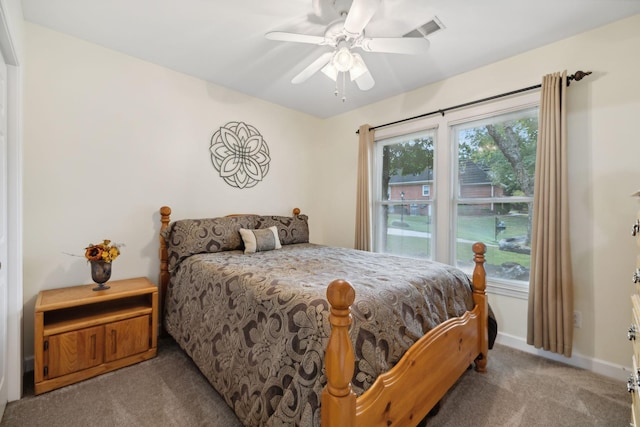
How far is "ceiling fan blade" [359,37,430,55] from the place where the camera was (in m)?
1.68

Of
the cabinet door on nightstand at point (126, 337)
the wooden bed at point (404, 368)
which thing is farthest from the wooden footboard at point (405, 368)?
the cabinet door on nightstand at point (126, 337)

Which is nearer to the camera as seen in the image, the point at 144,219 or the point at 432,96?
the point at 144,219

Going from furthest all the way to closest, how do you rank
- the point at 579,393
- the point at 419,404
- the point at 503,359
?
the point at 503,359
the point at 579,393
the point at 419,404

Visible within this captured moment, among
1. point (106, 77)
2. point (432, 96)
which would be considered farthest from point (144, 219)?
point (432, 96)

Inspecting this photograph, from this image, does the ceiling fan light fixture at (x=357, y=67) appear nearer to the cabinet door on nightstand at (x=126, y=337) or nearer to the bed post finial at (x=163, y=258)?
the bed post finial at (x=163, y=258)

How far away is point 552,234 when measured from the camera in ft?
6.77

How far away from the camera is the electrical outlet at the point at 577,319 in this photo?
2.06m

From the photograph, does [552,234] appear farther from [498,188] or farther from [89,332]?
[89,332]

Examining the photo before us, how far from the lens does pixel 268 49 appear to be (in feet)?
7.60

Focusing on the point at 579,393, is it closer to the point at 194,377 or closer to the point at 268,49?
the point at 194,377

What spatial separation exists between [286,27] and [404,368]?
2304 mm

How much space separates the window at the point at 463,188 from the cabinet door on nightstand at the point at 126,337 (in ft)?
8.13

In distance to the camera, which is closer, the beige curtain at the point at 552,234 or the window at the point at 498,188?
the beige curtain at the point at 552,234

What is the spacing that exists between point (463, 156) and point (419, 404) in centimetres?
230
